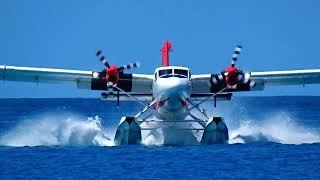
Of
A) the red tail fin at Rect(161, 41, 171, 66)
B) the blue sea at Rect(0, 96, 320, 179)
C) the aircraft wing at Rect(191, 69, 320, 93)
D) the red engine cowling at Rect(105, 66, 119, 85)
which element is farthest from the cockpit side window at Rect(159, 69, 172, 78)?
the red tail fin at Rect(161, 41, 171, 66)

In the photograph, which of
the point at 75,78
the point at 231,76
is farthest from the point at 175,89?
the point at 75,78

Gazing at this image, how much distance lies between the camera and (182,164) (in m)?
28.1

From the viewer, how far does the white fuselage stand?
112ft

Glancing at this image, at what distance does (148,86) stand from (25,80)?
4.94 m

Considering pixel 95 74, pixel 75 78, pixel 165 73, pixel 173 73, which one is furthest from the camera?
pixel 75 78

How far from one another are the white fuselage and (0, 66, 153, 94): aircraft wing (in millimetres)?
1685

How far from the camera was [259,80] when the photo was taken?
3850 cm

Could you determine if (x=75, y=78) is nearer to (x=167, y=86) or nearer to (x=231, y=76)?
(x=167, y=86)

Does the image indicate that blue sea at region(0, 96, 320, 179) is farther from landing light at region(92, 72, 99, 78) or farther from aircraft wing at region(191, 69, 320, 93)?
landing light at region(92, 72, 99, 78)

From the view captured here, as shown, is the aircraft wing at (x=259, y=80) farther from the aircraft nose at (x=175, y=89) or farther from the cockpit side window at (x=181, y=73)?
the aircraft nose at (x=175, y=89)

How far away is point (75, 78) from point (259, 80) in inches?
285

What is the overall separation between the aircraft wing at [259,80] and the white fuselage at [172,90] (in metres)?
1.68

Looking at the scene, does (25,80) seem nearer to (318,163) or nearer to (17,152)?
(17,152)

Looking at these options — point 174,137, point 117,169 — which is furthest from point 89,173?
point 174,137
